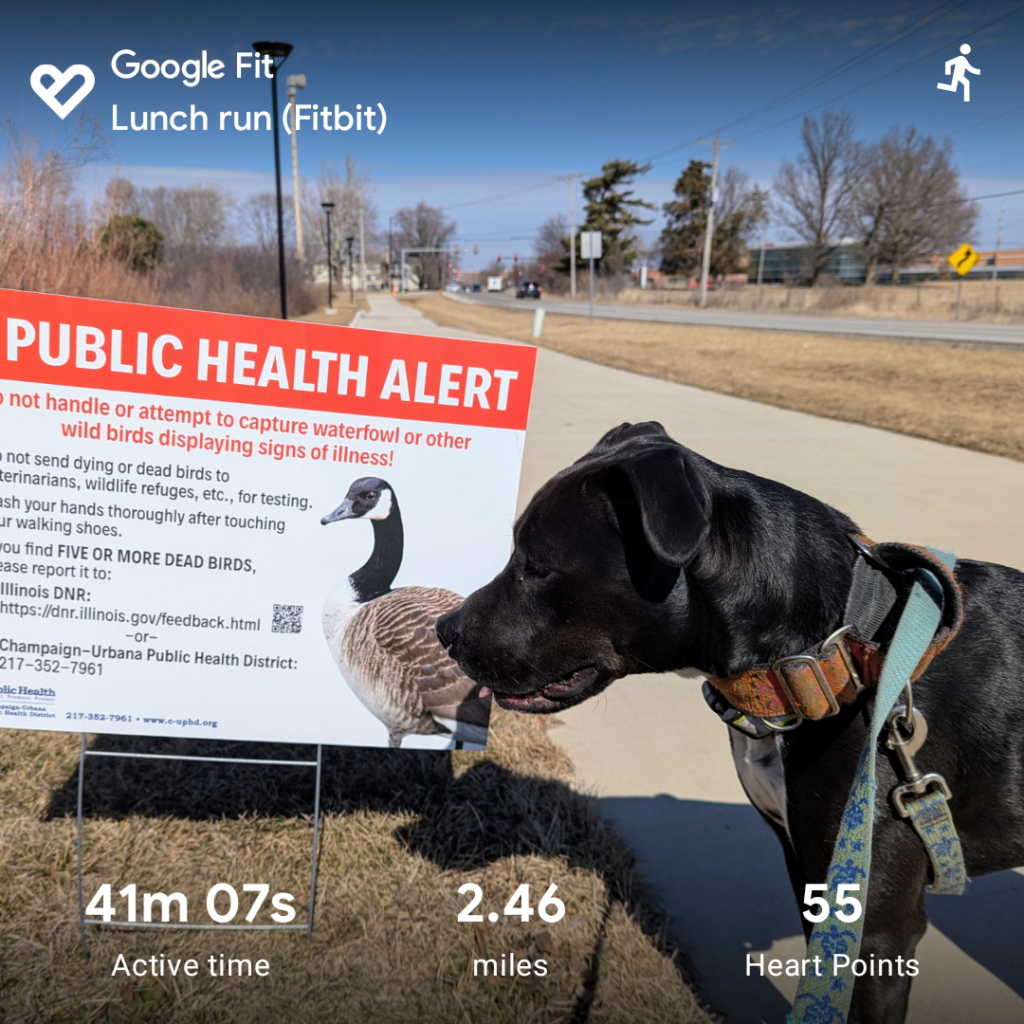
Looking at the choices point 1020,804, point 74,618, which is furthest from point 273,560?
point 1020,804

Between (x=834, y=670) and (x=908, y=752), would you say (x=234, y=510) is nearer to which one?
(x=834, y=670)

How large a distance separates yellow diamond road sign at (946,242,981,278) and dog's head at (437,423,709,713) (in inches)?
1210

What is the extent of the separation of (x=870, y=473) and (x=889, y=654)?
20.4 feet

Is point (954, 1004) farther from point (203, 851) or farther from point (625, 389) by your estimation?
point (625, 389)

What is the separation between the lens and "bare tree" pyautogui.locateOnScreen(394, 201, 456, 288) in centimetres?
11025

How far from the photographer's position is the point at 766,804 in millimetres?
2031

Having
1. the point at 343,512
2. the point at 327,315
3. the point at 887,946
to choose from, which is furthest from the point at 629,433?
the point at 327,315

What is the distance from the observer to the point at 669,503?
165cm

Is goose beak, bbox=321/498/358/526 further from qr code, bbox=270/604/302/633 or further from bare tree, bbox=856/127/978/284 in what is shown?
bare tree, bbox=856/127/978/284

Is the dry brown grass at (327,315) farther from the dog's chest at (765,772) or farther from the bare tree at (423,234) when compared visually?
the bare tree at (423,234)

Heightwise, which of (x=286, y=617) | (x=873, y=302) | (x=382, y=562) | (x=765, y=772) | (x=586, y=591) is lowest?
(x=765, y=772)

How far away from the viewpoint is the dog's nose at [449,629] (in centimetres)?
205

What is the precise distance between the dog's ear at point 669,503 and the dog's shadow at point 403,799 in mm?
1515

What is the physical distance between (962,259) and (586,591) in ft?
105
